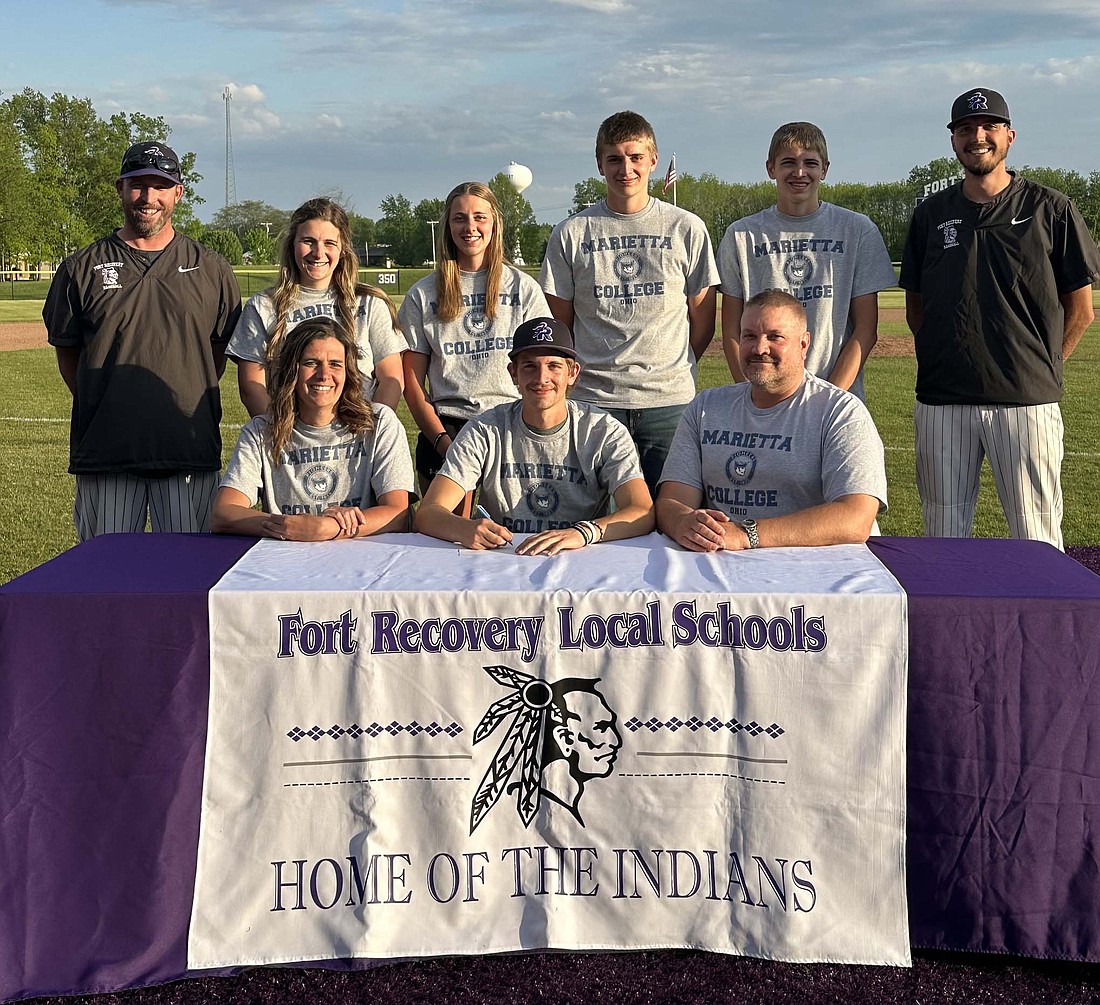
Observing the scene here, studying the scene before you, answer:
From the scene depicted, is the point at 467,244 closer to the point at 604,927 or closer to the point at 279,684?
the point at 279,684

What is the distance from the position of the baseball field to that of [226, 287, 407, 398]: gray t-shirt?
3202 millimetres

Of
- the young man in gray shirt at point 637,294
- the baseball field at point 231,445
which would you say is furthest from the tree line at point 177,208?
the young man in gray shirt at point 637,294

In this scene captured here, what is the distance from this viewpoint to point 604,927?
3.08 metres

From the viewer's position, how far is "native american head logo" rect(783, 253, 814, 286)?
16.4ft

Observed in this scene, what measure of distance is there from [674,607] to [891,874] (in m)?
0.89

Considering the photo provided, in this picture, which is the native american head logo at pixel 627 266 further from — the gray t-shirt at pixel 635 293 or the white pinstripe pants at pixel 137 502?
the white pinstripe pants at pixel 137 502

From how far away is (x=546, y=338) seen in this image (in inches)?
153

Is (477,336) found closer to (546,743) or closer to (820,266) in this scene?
(820,266)

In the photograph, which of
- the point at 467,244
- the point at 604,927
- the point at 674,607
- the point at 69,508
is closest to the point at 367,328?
the point at 467,244

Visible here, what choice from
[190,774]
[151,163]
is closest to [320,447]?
[190,774]

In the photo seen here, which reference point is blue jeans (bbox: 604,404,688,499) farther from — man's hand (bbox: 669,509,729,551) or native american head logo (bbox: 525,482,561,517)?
man's hand (bbox: 669,509,729,551)

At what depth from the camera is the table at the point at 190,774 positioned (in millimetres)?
3018

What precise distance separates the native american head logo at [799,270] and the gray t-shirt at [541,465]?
137 cm

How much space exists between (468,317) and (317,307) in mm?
631
